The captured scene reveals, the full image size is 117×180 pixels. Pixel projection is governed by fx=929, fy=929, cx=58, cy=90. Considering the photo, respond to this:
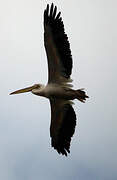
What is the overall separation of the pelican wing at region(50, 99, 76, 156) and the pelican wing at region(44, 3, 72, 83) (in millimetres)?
875

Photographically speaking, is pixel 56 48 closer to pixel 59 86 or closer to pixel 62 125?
pixel 59 86

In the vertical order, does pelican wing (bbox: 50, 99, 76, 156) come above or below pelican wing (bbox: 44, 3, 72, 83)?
below

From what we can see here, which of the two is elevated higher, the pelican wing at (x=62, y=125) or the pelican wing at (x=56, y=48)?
the pelican wing at (x=56, y=48)

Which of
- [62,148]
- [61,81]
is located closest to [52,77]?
[61,81]

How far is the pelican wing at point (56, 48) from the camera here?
92.0 feet

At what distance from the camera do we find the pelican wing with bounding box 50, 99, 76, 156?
1133 inches

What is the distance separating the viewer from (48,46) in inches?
1116

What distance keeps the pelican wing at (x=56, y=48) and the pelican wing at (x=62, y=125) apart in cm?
88

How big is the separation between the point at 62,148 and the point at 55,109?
124cm

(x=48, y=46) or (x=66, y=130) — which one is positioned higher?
(x=48, y=46)

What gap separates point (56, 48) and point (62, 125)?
8.34 ft

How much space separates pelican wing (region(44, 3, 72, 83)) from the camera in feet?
92.0

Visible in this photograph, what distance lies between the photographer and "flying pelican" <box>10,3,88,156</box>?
92.1 ft

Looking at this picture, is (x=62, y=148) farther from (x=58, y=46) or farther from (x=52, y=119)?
(x=58, y=46)
